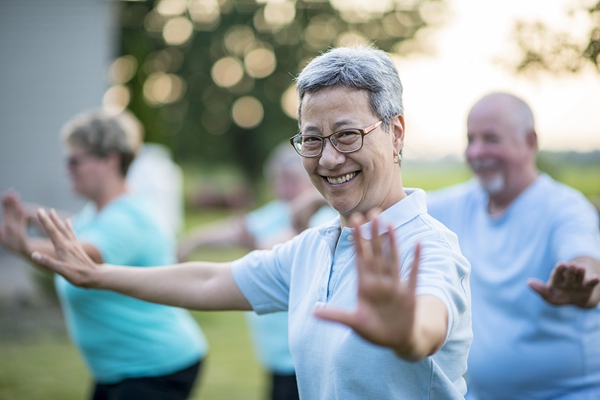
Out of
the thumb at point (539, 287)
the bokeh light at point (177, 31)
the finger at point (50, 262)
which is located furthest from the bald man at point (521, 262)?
the bokeh light at point (177, 31)

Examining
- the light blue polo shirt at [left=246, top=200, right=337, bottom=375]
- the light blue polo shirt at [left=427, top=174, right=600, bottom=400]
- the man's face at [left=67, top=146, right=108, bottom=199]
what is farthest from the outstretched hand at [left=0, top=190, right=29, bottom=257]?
the light blue polo shirt at [left=427, top=174, right=600, bottom=400]

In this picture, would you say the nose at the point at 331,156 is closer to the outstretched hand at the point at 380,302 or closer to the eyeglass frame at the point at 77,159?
the outstretched hand at the point at 380,302

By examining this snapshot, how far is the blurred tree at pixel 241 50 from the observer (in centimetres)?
2867

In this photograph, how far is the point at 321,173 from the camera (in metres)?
2.38

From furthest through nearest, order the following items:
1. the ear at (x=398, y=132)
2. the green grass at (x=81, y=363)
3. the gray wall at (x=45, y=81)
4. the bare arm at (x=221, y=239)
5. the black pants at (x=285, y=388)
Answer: the gray wall at (x=45, y=81)
the green grass at (x=81, y=363)
the bare arm at (x=221, y=239)
the black pants at (x=285, y=388)
the ear at (x=398, y=132)

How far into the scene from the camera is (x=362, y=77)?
2.24m

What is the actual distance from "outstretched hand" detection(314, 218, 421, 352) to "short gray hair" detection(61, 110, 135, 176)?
9.82 feet

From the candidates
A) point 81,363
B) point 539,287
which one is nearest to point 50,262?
point 539,287

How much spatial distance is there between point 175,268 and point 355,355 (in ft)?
Answer: 3.50

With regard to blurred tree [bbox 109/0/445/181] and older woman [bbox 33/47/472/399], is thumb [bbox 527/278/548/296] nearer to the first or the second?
older woman [bbox 33/47/472/399]

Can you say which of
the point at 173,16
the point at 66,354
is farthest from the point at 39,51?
the point at 173,16

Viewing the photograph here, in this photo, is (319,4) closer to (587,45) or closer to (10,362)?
(10,362)

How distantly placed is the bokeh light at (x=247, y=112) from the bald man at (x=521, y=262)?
2834cm

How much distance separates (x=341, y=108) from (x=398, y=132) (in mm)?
310
